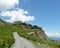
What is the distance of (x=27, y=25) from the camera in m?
159

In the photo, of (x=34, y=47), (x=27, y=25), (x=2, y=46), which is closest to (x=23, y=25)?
(x=27, y=25)

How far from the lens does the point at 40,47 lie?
41.1 meters

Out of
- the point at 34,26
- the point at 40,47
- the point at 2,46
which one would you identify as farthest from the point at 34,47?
the point at 34,26

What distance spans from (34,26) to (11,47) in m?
118

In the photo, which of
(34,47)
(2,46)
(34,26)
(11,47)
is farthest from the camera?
(34,26)

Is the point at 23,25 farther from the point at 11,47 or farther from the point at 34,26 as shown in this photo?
the point at 11,47

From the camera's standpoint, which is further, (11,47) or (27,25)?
(27,25)

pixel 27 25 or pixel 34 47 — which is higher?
pixel 27 25

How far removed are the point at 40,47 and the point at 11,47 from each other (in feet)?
17.8

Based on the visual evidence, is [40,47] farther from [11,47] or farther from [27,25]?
[27,25]

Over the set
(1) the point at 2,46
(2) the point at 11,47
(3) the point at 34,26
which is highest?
(3) the point at 34,26

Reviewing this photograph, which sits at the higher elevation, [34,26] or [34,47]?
[34,26]

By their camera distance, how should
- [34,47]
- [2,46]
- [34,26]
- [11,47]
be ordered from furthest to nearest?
[34,26]
[34,47]
[11,47]
[2,46]

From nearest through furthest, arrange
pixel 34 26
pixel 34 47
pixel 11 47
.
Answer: pixel 11 47 < pixel 34 47 < pixel 34 26
